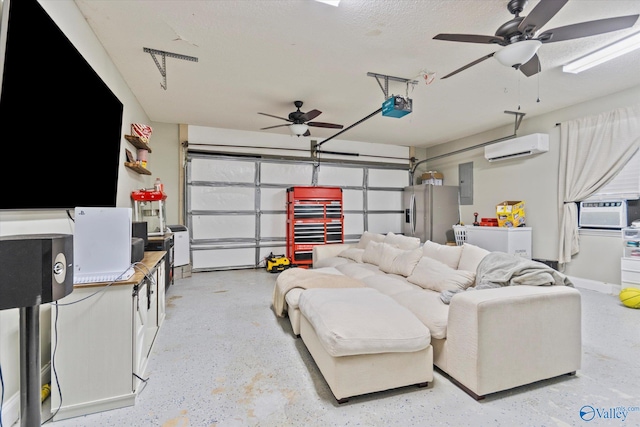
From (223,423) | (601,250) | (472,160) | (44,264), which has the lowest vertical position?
(223,423)

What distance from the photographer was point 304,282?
3092mm

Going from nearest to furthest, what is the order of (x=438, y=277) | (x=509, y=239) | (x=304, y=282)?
1. (x=438, y=277)
2. (x=304, y=282)
3. (x=509, y=239)

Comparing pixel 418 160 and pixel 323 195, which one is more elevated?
pixel 418 160

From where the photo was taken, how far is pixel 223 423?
5.56 feet

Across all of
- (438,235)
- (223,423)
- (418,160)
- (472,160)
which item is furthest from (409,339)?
(418,160)

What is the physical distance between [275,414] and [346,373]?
48 centimetres

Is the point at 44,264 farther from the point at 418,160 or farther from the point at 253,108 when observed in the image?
the point at 418,160

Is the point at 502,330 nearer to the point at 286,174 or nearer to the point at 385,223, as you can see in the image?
the point at 286,174

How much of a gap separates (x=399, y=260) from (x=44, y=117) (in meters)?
3.39

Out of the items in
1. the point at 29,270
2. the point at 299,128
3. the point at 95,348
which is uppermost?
the point at 299,128

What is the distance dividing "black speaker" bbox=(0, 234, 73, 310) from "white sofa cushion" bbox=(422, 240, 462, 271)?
3104 mm

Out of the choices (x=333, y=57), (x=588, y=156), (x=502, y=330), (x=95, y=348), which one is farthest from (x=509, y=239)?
(x=95, y=348)

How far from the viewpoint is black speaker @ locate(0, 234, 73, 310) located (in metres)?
1.12

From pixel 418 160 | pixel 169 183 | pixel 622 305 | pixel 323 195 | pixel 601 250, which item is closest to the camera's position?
pixel 622 305
